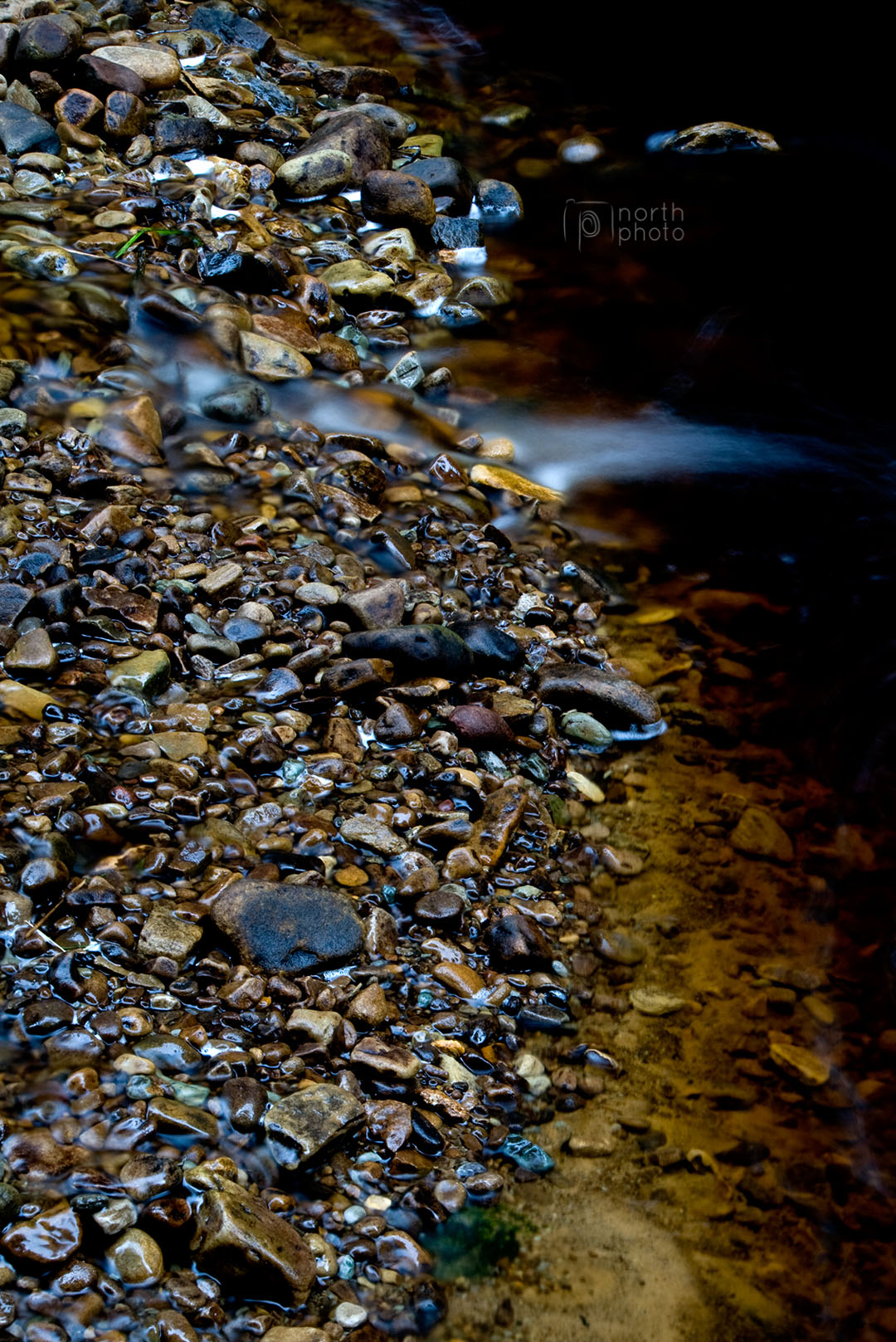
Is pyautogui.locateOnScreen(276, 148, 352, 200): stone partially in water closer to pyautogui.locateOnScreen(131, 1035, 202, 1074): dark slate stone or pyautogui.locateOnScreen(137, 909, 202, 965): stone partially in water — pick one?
pyautogui.locateOnScreen(137, 909, 202, 965): stone partially in water

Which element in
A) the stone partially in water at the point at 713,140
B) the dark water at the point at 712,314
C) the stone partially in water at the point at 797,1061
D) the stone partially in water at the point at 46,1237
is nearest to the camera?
the stone partially in water at the point at 46,1237

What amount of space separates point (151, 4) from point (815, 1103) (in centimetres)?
865

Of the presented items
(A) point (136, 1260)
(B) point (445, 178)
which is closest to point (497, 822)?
(A) point (136, 1260)

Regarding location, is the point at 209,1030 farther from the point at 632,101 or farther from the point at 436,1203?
the point at 632,101

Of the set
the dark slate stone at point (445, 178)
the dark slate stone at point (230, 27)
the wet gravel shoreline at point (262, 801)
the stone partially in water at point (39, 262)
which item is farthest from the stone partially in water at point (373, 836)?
the dark slate stone at point (230, 27)

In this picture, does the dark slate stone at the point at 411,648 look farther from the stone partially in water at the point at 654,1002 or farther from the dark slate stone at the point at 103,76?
the dark slate stone at the point at 103,76

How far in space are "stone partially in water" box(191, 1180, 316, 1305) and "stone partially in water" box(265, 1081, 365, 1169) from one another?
16 cm

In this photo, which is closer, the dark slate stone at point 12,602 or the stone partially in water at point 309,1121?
the stone partially in water at point 309,1121

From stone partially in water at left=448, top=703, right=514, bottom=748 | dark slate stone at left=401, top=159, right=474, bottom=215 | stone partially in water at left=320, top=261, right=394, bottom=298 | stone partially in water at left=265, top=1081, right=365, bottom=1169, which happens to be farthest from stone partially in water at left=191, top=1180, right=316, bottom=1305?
dark slate stone at left=401, top=159, right=474, bottom=215

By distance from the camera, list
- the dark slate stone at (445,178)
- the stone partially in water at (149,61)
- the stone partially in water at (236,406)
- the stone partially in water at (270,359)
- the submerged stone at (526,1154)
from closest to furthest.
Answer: the submerged stone at (526,1154), the stone partially in water at (236,406), the stone partially in water at (270,359), the stone partially in water at (149,61), the dark slate stone at (445,178)

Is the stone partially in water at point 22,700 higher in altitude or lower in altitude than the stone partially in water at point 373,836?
higher

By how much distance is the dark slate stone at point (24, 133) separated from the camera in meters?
6.25

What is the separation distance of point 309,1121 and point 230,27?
27.4 feet

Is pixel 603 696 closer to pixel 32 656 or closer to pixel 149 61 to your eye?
pixel 32 656
